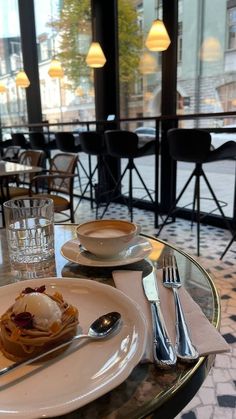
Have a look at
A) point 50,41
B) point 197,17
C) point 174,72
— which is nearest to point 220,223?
point 174,72

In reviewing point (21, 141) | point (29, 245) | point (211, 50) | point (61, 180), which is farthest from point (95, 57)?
point (29, 245)

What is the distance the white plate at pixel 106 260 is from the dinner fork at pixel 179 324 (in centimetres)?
8

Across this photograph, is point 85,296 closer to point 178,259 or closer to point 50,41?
point 178,259

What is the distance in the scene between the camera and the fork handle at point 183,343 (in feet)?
1.81

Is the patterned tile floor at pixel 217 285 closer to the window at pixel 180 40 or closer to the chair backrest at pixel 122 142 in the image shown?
the chair backrest at pixel 122 142

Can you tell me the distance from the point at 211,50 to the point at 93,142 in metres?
1.58

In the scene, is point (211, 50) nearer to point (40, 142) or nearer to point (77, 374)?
point (40, 142)

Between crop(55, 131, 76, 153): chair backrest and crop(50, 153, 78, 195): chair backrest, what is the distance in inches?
41.1

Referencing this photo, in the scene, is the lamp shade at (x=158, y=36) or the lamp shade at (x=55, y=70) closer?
the lamp shade at (x=158, y=36)

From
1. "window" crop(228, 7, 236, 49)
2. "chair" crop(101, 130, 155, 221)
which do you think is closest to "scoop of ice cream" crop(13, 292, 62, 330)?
"chair" crop(101, 130, 155, 221)

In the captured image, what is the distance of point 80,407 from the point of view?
443mm

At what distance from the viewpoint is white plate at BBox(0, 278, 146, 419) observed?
442 millimetres

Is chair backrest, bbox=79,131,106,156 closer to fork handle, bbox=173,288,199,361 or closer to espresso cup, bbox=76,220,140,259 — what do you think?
espresso cup, bbox=76,220,140,259

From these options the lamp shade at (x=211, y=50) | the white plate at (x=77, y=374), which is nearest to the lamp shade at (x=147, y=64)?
the lamp shade at (x=211, y=50)
